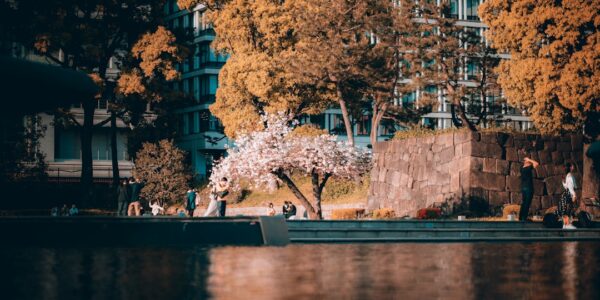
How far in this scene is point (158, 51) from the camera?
5334 cm

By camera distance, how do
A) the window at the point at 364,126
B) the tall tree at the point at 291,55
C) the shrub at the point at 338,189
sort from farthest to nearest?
the window at the point at 364,126
the shrub at the point at 338,189
the tall tree at the point at 291,55

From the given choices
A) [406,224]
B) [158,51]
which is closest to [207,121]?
[158,51]

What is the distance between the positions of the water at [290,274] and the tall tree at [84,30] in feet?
114

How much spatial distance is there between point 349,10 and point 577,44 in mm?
13542

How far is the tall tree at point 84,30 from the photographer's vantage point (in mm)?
51969

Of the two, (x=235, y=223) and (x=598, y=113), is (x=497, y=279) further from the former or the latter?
(x=598, y=113)

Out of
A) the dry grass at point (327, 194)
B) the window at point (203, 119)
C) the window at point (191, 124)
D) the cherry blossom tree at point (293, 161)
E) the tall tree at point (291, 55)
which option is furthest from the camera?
the window at point (191, 124)

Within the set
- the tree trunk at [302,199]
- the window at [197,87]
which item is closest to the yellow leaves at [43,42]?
the tree trunk at [302,199]

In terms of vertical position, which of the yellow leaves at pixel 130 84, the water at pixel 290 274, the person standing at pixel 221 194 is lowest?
the water at pixel 290 274

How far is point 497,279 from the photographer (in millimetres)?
12781

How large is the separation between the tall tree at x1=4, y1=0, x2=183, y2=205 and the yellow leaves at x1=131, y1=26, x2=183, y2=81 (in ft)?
3.26

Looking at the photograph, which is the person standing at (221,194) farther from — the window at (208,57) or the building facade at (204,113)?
the window at (208,57)

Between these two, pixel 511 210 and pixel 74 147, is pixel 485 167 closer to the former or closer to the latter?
pixel 511 210

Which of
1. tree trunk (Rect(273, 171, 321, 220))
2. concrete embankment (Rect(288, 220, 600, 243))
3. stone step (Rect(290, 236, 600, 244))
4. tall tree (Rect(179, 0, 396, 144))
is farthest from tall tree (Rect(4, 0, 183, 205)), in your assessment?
stone step (Rect(290, 236, 600, 244))
